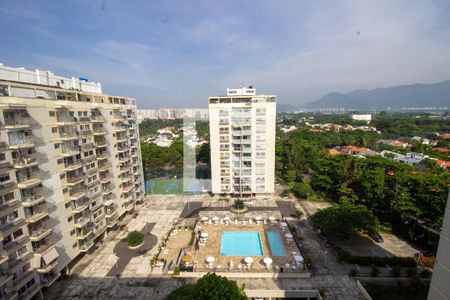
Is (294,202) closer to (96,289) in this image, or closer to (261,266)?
(261,266)

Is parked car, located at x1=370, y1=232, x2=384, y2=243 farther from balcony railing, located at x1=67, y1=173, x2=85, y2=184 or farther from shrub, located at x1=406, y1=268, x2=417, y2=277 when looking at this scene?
balcony railing, located at x1=67, y1=173, x2=85, y2=184

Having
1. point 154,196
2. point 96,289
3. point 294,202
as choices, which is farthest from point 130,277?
point 294,202

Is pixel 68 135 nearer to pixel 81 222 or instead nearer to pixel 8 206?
pixel 8 206

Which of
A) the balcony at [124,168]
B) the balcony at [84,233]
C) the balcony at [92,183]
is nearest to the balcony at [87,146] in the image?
the balcony at [92,183]

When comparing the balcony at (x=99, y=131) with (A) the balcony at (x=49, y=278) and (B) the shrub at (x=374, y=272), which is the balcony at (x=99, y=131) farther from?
(B) the shrub at (x=374, y=272)

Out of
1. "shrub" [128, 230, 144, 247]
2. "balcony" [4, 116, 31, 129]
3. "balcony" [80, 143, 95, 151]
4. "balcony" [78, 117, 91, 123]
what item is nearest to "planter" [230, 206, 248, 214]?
"shrub" [128, 230, 144, 247]
